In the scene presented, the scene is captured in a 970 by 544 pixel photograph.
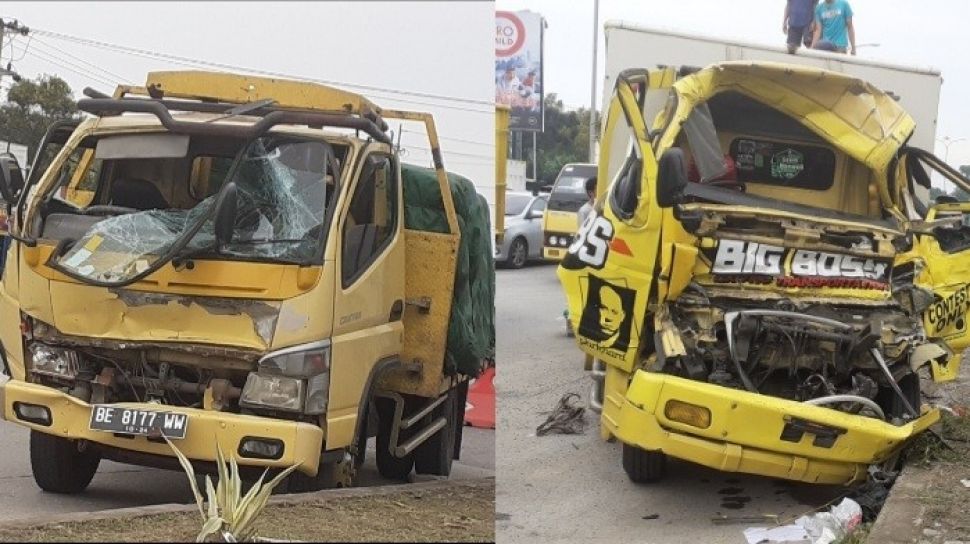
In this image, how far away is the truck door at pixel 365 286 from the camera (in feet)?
17.7

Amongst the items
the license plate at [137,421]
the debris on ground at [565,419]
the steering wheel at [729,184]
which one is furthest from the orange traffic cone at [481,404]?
the license plate at [137,421]

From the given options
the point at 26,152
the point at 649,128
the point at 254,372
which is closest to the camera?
the point at 254,372

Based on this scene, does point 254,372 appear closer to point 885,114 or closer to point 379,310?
point 379,310

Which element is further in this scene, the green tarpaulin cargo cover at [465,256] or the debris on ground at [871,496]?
the green tarpaulin cargo cover at [465,256]

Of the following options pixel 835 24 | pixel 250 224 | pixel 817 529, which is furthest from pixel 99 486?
pixel 835 24

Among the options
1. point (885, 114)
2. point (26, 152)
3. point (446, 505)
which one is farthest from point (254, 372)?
point (26, 152)

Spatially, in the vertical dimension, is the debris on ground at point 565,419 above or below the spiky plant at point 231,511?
below

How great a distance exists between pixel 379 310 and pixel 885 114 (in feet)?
11.9

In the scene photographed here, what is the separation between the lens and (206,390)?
207 inches

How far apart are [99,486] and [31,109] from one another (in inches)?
199

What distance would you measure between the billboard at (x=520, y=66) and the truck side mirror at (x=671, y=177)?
98 cm

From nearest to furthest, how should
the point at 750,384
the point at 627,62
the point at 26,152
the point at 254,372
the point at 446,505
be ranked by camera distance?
1. the point at 254,372
2. the point at 446,505
3. the point at 750,384
4. the point at 627,62
5. the point at 26,152

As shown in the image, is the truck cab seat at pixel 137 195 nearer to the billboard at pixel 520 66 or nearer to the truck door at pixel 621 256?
the billboard at pixel 520 66

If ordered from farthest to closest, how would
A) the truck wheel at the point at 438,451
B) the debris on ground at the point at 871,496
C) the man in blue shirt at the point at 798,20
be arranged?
the man in blue shirt at the point at 798,20, the truck wheel at the point at 438,451, the debris on ground at the point at 871,496
